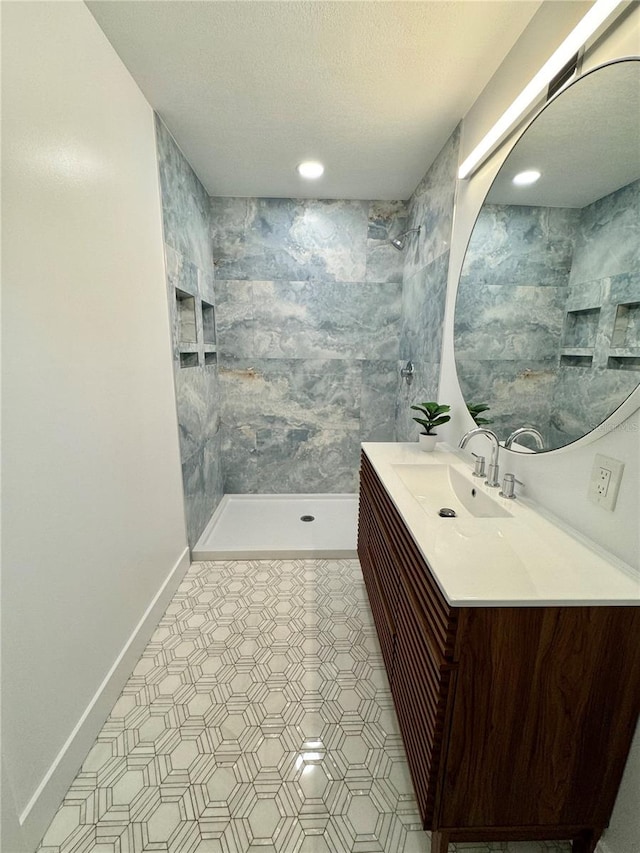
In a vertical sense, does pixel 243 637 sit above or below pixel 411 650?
below

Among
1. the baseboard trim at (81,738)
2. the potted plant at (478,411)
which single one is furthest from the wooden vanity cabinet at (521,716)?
the baseboard trim at (81,738)

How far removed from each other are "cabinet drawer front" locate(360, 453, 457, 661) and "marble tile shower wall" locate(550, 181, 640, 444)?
0.57 metres

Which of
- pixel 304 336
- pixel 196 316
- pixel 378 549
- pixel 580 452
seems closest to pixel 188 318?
pixel 196 316

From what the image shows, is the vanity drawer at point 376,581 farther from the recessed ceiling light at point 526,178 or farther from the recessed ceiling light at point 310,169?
the recessed ceiling light at point 310,169

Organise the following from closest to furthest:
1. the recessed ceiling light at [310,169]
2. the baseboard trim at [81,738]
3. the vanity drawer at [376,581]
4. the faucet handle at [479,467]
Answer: the baseboard trim at [81,738] → the vanity drawer at [376,581] → the faucet handle at [479,467] → the recessed ceiling light at [310,169]

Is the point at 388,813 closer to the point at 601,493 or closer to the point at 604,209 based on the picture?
the point at 601,493

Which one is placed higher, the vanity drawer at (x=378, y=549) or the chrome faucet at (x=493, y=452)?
the chrome faucet at (x=493, y=452)

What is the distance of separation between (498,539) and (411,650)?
0.42m

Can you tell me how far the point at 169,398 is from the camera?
1.92m

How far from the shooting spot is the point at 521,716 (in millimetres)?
811

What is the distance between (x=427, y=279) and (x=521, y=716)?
7.04 feet

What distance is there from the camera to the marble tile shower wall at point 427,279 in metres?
1.92

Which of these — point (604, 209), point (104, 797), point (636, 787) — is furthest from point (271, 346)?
point (636, 787)

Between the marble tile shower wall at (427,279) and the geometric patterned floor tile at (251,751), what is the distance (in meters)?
1.47
